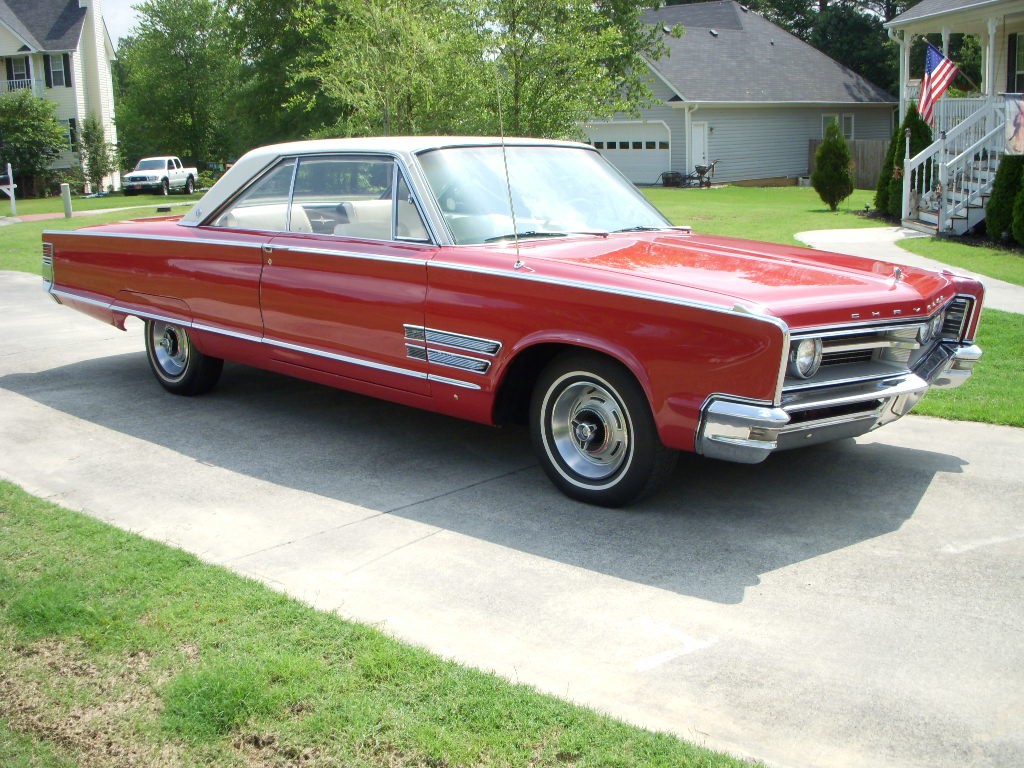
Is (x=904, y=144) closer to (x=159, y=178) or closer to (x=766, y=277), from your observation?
(x=766, y=277)

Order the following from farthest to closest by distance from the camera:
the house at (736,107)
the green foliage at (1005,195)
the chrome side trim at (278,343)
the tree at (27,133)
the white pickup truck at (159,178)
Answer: the white pickup truck at (159,178) < the tree at (27,133) < the house at (736,107) < the green foliage at (1005,195) < the chrome side trim at (278,343)

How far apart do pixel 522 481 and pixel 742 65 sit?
39431 mm

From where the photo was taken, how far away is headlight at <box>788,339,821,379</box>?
4.78 metres

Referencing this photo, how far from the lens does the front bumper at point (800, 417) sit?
4.60m

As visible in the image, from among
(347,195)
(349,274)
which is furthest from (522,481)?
(347,195)

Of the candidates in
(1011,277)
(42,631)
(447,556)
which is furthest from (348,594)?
(1011,277)

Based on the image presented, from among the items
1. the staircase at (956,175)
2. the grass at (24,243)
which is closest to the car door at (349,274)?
the grass at (24,243)

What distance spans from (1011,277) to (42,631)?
36.8 ft

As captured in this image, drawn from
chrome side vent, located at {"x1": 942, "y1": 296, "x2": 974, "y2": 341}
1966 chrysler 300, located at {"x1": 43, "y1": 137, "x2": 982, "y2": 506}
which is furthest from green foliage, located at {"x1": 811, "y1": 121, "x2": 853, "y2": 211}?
chrome side vent, located at {"x1": 942, "y1": 296, "x2": 974, "y2": 341}

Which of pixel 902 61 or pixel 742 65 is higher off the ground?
pixel 742 65

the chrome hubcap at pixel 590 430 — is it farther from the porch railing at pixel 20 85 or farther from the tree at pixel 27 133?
the porch railing at pixel 20 85

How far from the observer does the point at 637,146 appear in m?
41.0

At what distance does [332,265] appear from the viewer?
6.17 meters

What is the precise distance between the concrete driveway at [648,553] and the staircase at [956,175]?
39.7 feet
